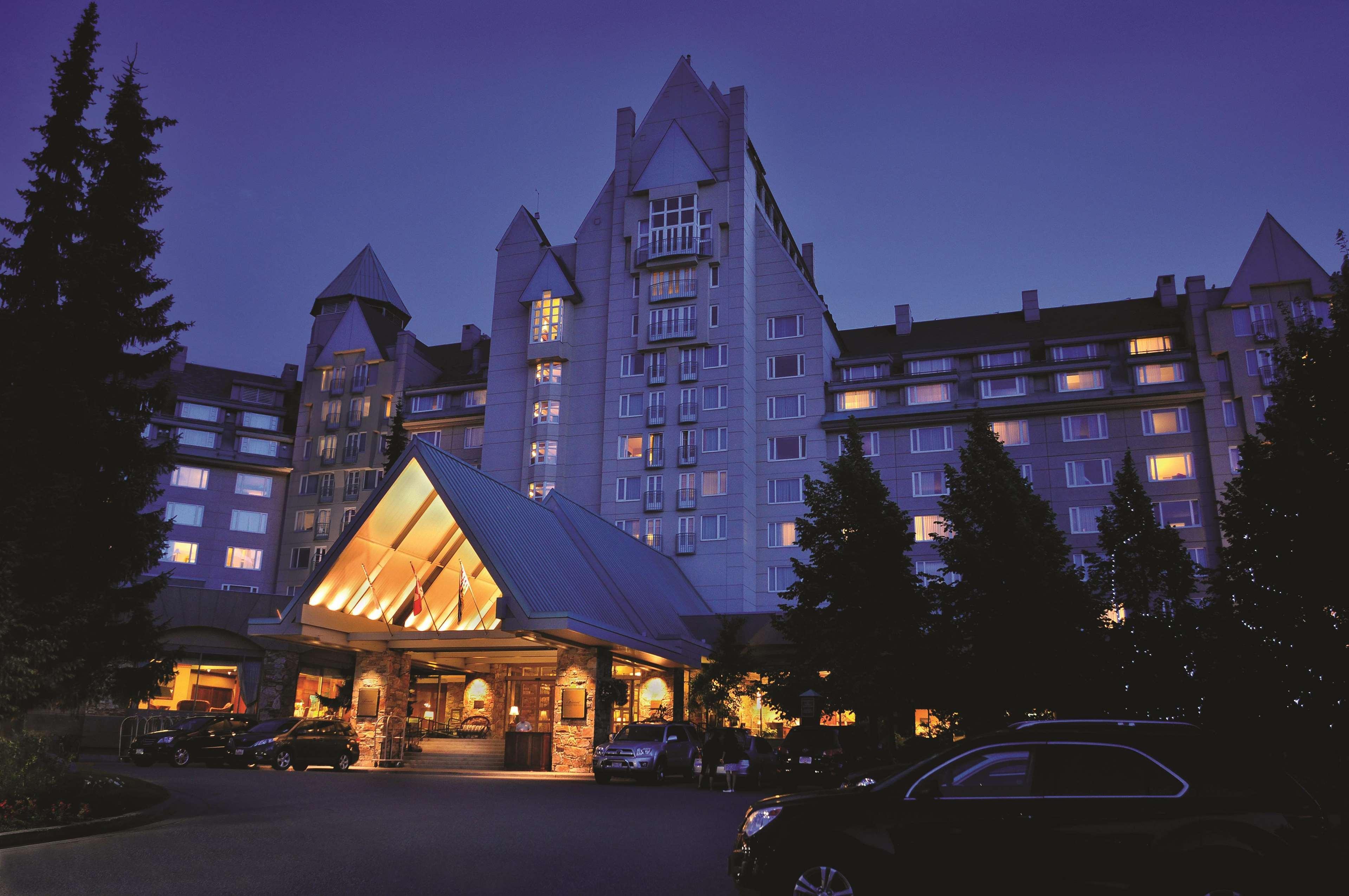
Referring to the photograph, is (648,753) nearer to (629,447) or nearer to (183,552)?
(629,447)

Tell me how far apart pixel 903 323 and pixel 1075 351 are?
13.8m

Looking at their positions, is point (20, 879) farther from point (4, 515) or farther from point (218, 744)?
point (218, 744)

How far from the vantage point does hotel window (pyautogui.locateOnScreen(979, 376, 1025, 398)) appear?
61906 mm

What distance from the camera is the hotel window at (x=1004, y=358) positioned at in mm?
64375

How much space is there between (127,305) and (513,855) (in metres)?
15.7

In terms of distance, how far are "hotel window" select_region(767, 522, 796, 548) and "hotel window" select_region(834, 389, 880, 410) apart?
820 cm

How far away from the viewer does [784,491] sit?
6184cm

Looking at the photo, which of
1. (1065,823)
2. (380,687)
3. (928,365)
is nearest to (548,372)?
(928,365)

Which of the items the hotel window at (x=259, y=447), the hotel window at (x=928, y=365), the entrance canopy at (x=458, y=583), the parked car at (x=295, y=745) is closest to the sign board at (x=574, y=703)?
the entrance canopy at (x=458, y=583)

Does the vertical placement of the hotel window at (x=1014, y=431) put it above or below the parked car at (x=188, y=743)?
above

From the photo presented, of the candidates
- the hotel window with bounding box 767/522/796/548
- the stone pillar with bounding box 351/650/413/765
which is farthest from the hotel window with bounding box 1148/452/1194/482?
the stone pillar with bounding box 351/650/413/765

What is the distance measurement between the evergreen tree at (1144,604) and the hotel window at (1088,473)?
48.1 ft

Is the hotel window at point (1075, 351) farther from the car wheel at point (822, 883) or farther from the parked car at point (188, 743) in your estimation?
the car wheel at point (822, 883)

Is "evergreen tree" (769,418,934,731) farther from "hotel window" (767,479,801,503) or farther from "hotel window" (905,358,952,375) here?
"hotel window" (905,358,952,375)
